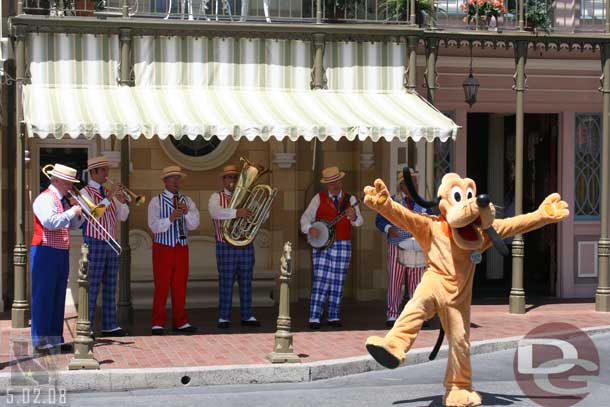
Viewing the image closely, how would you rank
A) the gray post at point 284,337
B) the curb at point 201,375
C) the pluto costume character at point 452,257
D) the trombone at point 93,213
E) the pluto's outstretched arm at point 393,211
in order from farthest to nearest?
the trombone at point 93,213, the gray post at point 284,337, the curb at point 201,375, the pluto's outstretched arm at point 393,211, the pluto costume character at point 452,257

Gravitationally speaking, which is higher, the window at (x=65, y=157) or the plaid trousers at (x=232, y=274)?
the window at (x=65, y=157)

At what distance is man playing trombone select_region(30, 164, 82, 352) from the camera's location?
10914mm

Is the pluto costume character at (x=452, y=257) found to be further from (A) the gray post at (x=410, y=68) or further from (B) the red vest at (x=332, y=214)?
(A) the gray post at (x=410, y=68)

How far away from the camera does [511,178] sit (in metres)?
18.0

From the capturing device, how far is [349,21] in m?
14.1

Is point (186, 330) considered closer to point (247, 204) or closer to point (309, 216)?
point (247, 204)

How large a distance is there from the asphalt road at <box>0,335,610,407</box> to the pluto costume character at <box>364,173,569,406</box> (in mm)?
462

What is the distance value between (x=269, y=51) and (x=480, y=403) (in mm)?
5902

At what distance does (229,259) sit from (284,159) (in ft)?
9.14

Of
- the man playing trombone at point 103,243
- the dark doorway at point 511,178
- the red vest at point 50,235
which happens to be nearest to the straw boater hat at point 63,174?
the red vest at point 50,235

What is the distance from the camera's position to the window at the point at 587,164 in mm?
16219

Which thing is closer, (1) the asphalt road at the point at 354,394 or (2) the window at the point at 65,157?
(1) the asphalt road at the point at 354,394

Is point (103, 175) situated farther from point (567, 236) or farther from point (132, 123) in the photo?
point (567, 236)

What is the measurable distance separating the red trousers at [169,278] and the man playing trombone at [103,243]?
1.59ft
